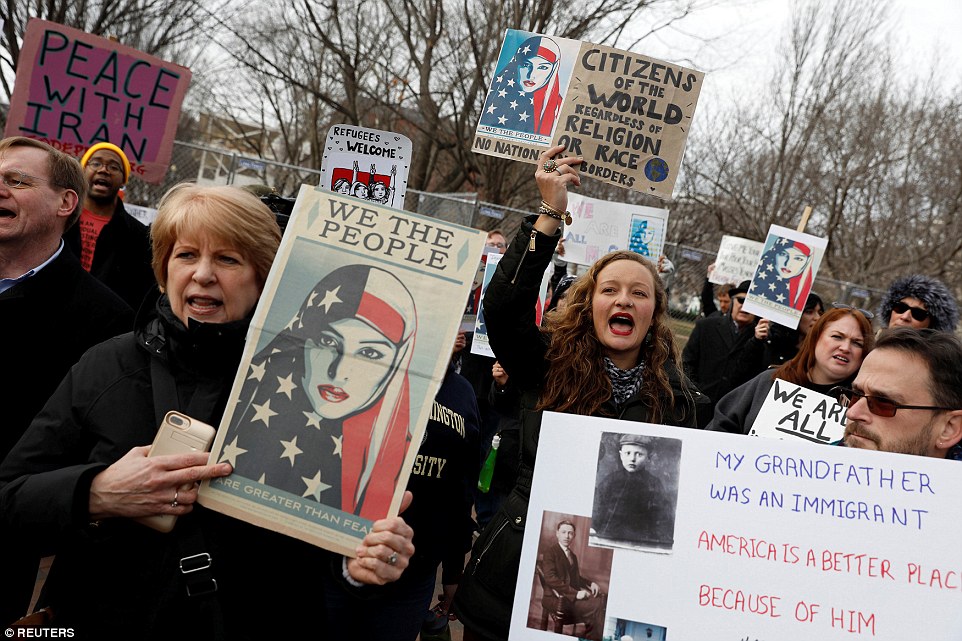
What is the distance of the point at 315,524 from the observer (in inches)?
65.8

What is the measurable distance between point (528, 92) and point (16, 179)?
2.40 metres

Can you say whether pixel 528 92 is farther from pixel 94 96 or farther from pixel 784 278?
pixel 94 96

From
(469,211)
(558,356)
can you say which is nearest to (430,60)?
(469,211)

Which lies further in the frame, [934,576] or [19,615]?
[19,615]

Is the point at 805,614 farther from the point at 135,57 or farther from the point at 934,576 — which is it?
the point at 135,57

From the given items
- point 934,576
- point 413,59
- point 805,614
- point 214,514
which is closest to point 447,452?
point 214,514

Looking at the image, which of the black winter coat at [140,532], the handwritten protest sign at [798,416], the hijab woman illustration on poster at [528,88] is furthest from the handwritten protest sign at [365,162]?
the black winter coat at [140,532]

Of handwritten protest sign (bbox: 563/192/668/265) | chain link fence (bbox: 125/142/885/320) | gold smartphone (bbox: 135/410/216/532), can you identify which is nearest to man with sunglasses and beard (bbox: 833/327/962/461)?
gold smartphone (bbox: 135/410/216/532)

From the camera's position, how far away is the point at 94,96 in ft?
19.2

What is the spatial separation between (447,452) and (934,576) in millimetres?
1615

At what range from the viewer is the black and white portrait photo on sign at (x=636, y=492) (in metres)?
1.96

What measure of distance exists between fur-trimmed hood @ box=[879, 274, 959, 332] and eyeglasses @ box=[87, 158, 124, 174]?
16.5 ft

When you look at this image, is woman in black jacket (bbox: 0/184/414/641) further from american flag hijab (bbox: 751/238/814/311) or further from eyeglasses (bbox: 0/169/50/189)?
american flag hijab (bbox: 751/238/814/311)

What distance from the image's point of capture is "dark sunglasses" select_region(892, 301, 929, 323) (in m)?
4.45
